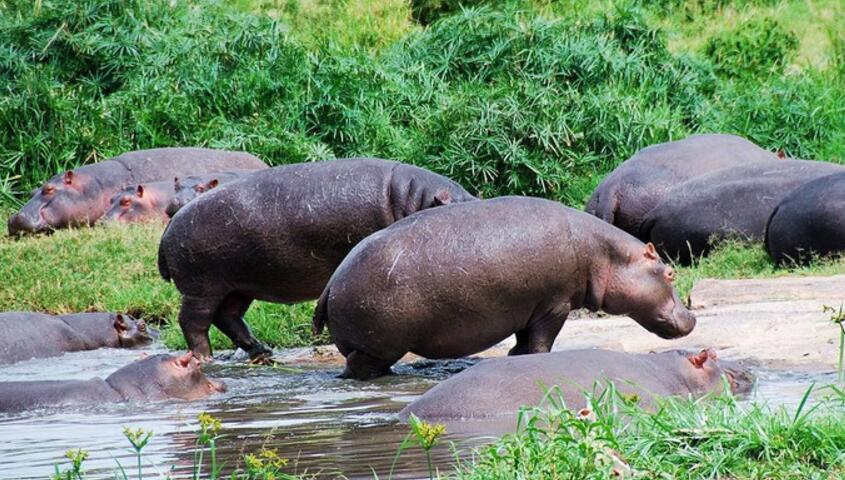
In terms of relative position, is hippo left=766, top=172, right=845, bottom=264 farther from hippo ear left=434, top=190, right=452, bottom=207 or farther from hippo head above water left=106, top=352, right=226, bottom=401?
hippo head above water left=106, top=352, right=226, bottom=401

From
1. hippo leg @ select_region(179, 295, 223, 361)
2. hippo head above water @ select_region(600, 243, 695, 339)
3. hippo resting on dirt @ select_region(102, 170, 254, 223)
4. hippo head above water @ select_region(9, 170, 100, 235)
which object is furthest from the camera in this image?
hippo resting on dirt @ select_region(102, 170, 254, 223)

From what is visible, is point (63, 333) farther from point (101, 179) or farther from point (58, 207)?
point (101, 179)

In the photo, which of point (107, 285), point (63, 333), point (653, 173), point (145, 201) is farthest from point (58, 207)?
point (653, 173)

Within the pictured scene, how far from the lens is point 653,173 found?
1079cm

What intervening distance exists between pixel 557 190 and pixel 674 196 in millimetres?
1528

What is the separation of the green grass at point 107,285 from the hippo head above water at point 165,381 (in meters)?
1.64

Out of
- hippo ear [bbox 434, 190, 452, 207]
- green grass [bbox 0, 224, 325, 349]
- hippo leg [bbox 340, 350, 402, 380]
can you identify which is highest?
hippo ear [bbox 434, 190, 452, 207]

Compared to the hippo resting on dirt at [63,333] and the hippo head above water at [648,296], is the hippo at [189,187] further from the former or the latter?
the hippo head above water at [648,296]

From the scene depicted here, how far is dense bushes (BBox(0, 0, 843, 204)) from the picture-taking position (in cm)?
1201

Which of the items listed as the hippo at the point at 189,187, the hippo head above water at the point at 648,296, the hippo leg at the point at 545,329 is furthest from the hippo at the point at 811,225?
the hippo at the point at 189,187

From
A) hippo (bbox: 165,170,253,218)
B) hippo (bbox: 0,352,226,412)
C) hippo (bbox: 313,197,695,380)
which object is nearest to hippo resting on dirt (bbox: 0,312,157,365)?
hippo (bbox: 0,352,226,412)

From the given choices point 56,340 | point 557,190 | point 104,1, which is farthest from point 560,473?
point 104,1

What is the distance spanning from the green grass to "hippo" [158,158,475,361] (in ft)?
2.31

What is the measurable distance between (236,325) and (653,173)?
3.83m
